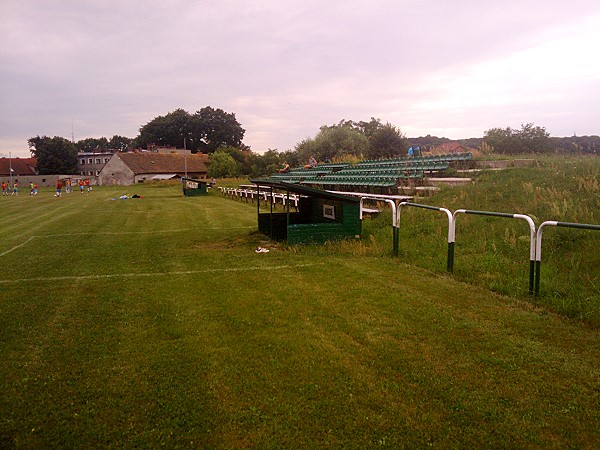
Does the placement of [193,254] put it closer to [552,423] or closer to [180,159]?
[552,423]

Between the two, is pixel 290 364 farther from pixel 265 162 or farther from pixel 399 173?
pixel 265 162

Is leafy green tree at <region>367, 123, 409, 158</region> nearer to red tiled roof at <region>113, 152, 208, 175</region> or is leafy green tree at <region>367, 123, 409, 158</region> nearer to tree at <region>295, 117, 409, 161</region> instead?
tree at <region>295, 117, 409, 161</region>

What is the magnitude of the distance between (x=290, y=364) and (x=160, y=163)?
280 feet

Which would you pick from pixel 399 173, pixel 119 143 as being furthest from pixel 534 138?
pixel 119 143

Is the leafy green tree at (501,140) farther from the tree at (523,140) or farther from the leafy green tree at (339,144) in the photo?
the leafy green tree at (339,144)

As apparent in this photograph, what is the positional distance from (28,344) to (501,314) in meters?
5.67

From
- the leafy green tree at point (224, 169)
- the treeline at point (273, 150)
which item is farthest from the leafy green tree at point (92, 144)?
the leafy green tree at point (224, 169)

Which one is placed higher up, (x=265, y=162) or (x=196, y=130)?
(x=196, y=130)

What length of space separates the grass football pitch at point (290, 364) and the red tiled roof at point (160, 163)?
3031 inches

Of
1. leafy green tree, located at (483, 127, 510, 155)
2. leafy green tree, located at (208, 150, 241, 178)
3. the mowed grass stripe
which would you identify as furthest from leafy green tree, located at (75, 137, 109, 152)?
the mowed grass stripe

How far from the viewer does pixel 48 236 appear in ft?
47.9

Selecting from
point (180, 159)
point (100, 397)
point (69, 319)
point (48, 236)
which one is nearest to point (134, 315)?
point (69, 319)

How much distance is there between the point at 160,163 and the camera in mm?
84938

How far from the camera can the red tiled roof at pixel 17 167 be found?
10122cm
